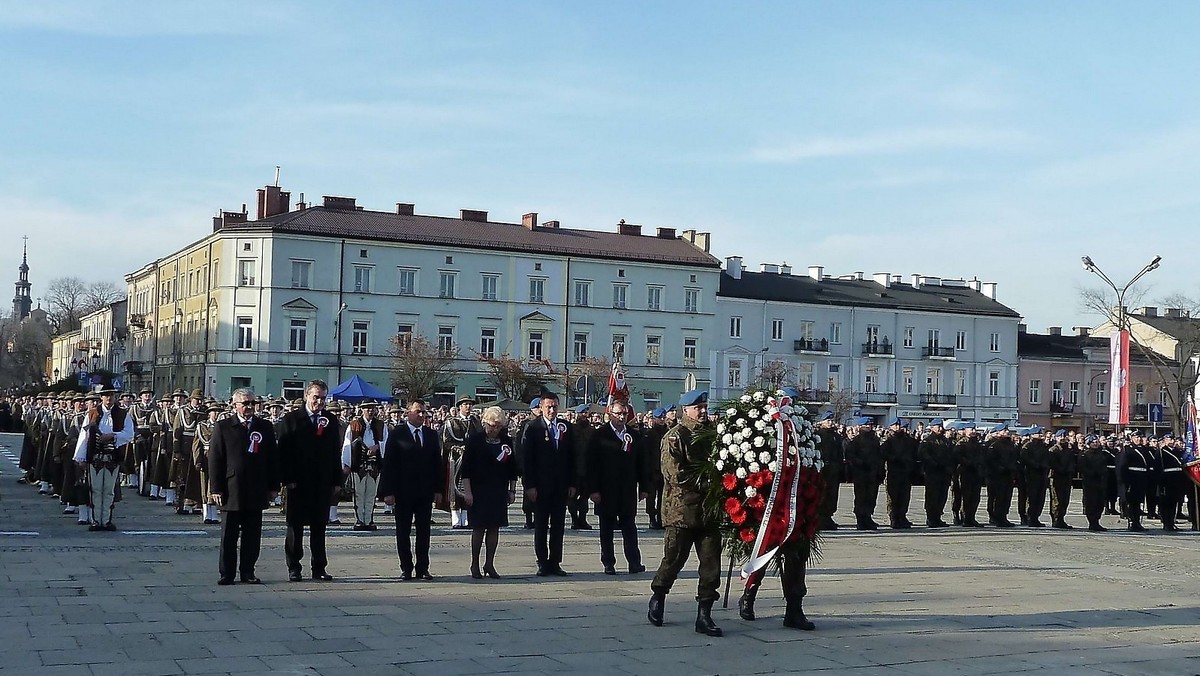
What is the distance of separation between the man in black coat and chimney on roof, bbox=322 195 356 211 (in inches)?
2265

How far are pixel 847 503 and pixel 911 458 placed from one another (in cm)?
739

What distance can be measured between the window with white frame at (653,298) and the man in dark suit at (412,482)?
2403 inches

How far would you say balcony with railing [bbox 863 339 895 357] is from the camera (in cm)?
7962

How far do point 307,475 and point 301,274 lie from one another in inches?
2188

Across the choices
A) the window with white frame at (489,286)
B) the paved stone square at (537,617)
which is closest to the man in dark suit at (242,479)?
the paved stone square at (537,617)

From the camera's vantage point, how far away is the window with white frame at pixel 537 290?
71750 mm

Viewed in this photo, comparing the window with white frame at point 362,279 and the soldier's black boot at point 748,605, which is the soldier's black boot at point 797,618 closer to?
the soldier's black boot at point 748,605

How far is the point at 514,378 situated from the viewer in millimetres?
66875

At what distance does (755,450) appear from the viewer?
10188 millimetres

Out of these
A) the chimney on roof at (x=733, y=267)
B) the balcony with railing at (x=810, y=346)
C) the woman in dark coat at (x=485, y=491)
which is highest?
the chimney on roof at (x=733, y=267)

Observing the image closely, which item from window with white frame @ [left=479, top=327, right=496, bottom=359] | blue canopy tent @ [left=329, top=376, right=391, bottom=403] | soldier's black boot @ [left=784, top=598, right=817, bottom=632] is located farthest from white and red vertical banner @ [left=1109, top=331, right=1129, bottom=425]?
window with white frame @ [left=479, top=327, right=496, bottom=359]

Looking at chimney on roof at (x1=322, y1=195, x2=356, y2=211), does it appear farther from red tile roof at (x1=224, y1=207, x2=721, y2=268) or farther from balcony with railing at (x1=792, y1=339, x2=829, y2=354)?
balcony with railing at (x1=792, y1=339, x2=829, y2=354)

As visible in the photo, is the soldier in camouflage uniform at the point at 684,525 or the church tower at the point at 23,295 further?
the church tower at the point at 23,295

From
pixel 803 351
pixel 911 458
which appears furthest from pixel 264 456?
pixel 803 351
